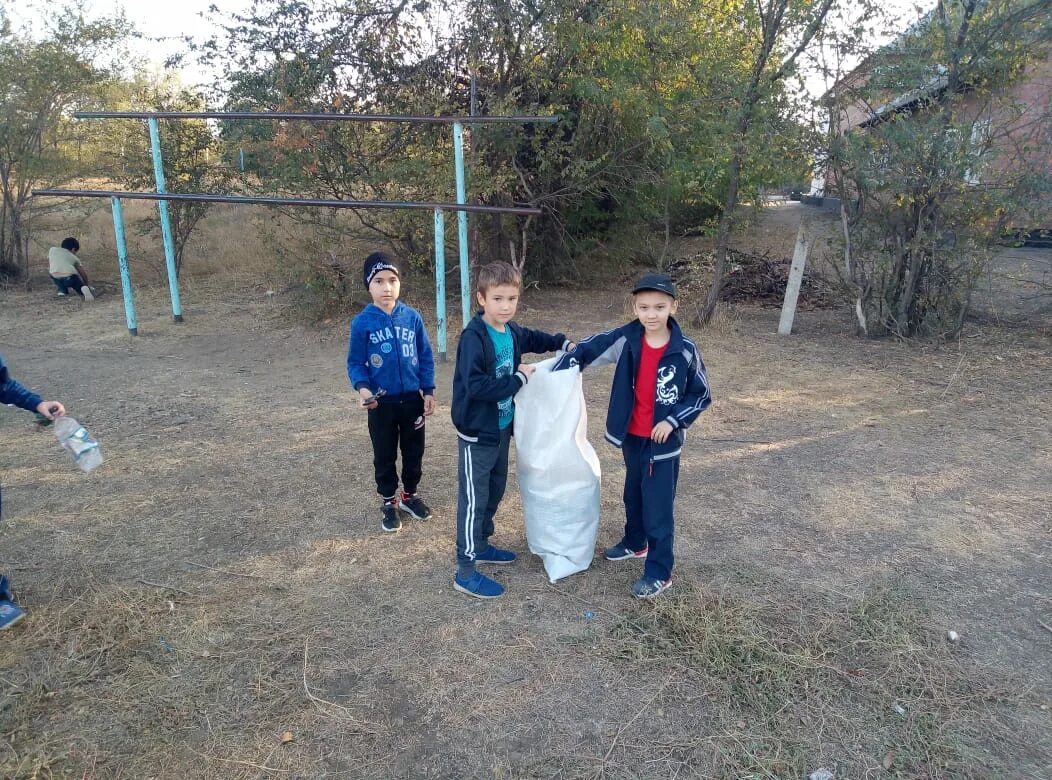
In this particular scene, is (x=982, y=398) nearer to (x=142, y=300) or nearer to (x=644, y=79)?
(x=644, y=79)

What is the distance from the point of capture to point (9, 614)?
274 centimetres

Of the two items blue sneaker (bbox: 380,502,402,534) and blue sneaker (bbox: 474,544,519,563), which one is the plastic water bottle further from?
blue sneaker (bbox: 474,544,519,563)

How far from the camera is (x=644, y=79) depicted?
7375 millimetres

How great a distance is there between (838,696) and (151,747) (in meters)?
2.19

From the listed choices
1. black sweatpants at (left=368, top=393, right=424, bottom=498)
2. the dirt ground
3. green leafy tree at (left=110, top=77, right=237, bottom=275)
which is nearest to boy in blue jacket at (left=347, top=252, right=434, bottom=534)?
black sweatpants at (left=368, top=393, right=424, bottom=498)

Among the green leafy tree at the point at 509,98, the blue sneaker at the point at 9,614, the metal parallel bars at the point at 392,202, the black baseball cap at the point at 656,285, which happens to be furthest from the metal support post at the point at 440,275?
the blue sneaker at the point at 9,614

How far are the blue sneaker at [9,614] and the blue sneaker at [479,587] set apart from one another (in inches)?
66.5

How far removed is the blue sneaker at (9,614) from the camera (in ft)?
8.89

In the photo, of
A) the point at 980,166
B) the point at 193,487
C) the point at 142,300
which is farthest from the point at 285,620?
the point at 142,300

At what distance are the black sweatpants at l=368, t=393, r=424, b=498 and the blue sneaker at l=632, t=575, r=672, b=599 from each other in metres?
1.24

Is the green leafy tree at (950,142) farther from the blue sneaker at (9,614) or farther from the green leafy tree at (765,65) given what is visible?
the blue sneaker at (9,614)

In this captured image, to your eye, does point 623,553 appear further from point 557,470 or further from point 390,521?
point 390,521

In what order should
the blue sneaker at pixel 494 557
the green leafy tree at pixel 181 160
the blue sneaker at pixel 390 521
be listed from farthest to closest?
1. the green leafy tree at pixel 181 160
2. the blue sneaker at pixel 390 521
3. the blue sneaker at pixel 494 557

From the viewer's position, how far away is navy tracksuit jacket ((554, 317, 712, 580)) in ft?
8.81
